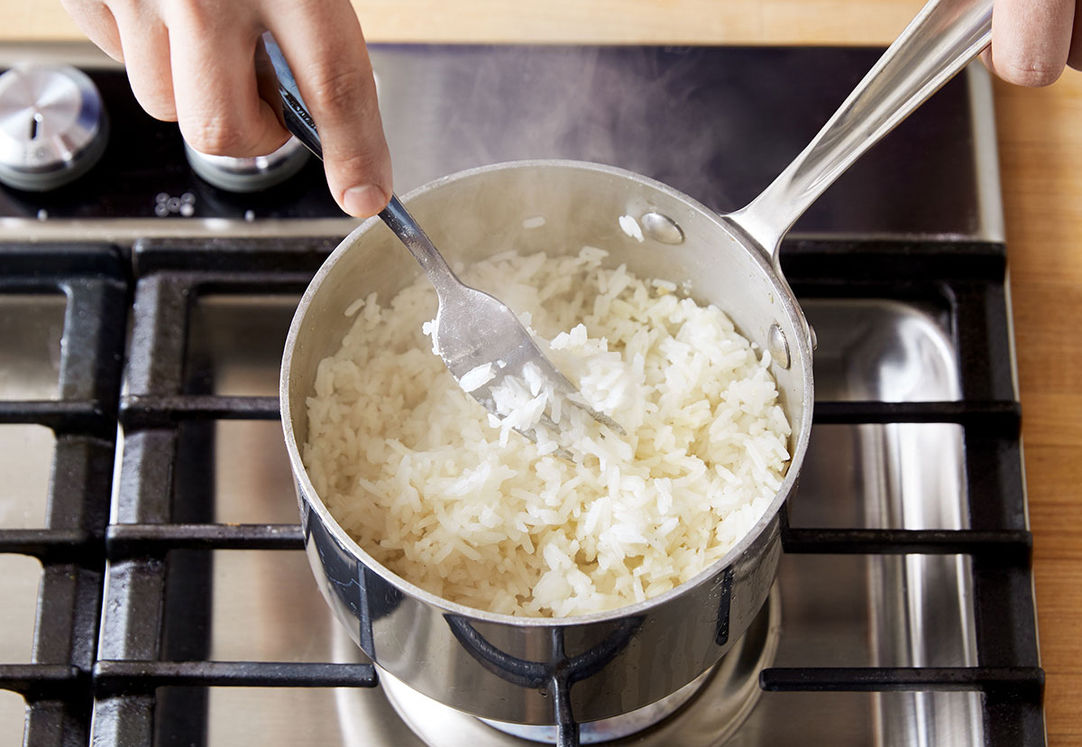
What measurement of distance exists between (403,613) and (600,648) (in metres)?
0.13

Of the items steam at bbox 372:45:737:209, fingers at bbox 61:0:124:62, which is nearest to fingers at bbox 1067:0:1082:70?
steam at bbox 372:45:737:209

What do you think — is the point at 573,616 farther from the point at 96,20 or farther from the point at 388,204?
the point at 96,20

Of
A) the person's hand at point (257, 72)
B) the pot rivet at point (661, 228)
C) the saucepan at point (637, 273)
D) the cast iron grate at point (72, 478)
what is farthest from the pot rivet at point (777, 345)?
the cast iron grate at point (72, 478)

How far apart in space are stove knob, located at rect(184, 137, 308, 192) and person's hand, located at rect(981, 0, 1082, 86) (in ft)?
2.03

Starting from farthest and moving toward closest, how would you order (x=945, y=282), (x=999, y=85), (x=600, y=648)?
(x=999, y=85)
(x=945, y=282)
(x=600, y=648)

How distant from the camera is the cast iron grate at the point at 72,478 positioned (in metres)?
0.87

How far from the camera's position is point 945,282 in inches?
41.1

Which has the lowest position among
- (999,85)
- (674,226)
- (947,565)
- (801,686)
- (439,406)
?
(801,686)

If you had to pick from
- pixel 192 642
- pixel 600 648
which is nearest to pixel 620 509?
pixel 600 648

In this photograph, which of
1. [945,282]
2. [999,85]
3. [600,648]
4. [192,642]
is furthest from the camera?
[999,85]

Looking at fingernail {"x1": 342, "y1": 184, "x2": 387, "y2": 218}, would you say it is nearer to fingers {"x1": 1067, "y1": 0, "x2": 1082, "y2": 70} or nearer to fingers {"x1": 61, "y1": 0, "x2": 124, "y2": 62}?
A: fingers {"x1": 61, "y1": 0, "x2": 124, "y2": 62}

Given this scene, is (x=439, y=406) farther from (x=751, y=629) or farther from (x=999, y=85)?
(x=999, y=85)

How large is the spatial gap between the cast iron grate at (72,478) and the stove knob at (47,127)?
73mm

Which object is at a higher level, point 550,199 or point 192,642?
point 550,199
